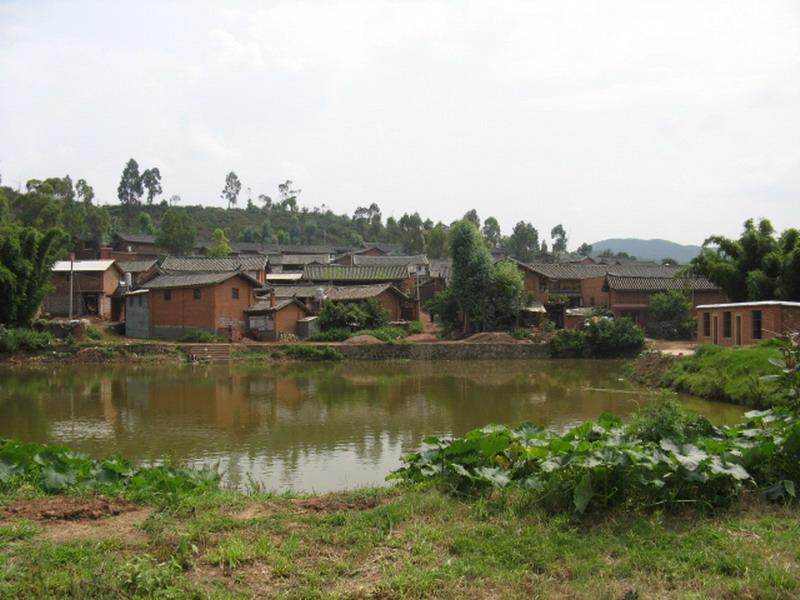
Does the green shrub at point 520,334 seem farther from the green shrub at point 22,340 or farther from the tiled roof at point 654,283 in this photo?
the green shrub at point 22,340

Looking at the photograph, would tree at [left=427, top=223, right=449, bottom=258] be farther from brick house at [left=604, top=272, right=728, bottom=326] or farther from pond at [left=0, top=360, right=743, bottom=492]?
pond at [left=0, top=360, right=743, bottom=492]

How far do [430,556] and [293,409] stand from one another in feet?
40.4

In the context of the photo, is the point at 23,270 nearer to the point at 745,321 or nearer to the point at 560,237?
the point at 745,321

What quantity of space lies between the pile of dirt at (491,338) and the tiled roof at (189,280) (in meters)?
12.0

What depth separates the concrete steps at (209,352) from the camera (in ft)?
95.7

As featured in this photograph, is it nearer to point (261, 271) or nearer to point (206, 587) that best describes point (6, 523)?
point (206, 587)

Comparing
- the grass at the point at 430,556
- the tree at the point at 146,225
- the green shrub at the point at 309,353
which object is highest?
the tree at the point at 146,225

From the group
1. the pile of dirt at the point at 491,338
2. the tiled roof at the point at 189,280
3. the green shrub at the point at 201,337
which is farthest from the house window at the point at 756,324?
the tiled roof at the point at 189,280

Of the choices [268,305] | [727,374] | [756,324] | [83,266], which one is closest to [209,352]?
[268,305]

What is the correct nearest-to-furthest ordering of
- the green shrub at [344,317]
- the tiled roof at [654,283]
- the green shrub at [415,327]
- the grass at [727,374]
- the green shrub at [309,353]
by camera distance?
the grass at [727,374] < the green shrub at [309,353] < the green shrub at [344,317] < the green shrub at [415,327] < the tiled roof at [654,283]

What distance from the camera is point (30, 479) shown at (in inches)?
258

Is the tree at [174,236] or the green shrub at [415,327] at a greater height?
the tree at [174,236]

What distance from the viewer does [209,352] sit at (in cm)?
2961

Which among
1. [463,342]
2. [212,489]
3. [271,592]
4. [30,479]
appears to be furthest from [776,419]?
[463,342]
